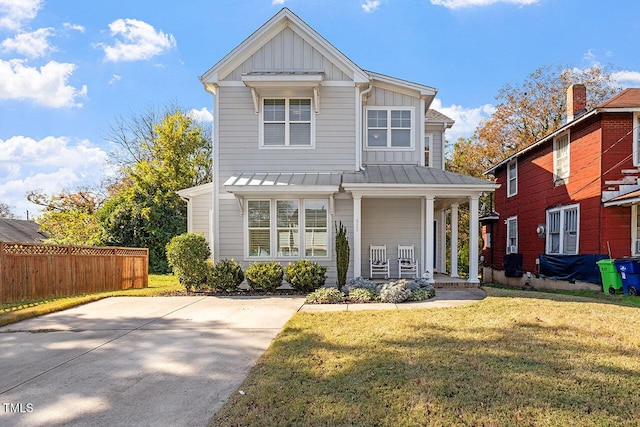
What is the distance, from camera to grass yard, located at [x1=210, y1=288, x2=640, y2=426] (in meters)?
3.26

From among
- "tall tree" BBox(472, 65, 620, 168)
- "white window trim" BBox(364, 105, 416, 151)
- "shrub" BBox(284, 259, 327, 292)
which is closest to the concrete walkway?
"shrub" BBox(284, 259, 327, 292)

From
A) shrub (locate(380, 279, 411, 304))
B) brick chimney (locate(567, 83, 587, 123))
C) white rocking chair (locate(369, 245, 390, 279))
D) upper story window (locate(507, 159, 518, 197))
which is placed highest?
brick chimney (locate(567, 83, 587, 123))

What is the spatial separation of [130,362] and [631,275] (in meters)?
12.5

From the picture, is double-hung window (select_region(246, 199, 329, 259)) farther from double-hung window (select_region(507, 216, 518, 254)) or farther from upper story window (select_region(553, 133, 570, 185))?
double-hung window (select_region(507, 216, 518, 254))

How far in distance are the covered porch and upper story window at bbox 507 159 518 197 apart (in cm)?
769

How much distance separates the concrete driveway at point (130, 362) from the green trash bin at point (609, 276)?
30.4ft

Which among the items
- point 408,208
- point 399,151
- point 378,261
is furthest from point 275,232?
point 399,151

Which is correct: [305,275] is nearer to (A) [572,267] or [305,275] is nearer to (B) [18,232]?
(A) [572,267]

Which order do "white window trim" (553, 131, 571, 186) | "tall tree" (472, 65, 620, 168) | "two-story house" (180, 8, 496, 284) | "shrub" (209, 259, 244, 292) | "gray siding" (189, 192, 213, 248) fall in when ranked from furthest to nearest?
"tall tree" (472, 65, 620, 168) < "white window trim" (553, 131, 571, 186) < "gray siding" (189, 192, 213, 248) < "two-story house" (180, 8, 496, 284) < "shrub" (209, 259, 244, 292)

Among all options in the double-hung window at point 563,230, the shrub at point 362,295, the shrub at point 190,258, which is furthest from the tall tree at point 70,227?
the double-hung window at point 563,230

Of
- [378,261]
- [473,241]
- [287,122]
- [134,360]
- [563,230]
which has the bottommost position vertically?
[134,360]

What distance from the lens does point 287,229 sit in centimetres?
1163

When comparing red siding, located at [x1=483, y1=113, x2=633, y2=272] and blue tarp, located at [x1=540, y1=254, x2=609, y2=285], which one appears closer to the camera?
red siding, located at [x1=483, y1=113, x2=633, y2=272]

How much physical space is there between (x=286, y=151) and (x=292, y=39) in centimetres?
334
